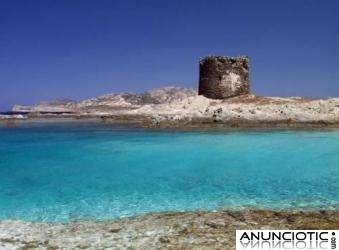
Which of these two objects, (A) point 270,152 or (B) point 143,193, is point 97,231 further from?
(A) point 270,152

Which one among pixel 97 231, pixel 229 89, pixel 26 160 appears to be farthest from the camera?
pixel 229 89

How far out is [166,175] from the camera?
1441 cm

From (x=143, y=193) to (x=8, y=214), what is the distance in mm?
3288

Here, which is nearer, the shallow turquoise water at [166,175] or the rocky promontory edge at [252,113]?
the shallow turquoise water at [166,175]

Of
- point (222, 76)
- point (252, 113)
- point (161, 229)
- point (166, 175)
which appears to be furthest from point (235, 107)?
point (161, 229)

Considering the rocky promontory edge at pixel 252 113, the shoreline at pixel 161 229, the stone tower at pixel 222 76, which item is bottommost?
the shoreline at pixel 161 229

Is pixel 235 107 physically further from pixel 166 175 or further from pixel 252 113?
pixel 166 175

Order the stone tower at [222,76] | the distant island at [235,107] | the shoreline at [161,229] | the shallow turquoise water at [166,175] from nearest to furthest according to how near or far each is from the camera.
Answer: the shoreline at [161,229] → the shallow turquoise water at [166,175] → the distant island at [235,107] → the stone tower at [222,76]

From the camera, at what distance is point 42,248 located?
721 cm

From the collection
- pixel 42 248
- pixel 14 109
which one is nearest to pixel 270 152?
pixel 42 248

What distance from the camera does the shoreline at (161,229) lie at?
23.8 feet

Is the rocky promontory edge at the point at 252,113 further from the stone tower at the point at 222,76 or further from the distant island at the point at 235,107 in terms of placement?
the stone tower at the point at 222,76

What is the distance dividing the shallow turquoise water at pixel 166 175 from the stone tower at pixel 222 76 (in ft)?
40.2

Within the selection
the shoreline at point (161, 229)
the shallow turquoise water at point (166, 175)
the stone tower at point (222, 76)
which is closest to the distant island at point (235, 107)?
the stone tower at point (222, 76)
